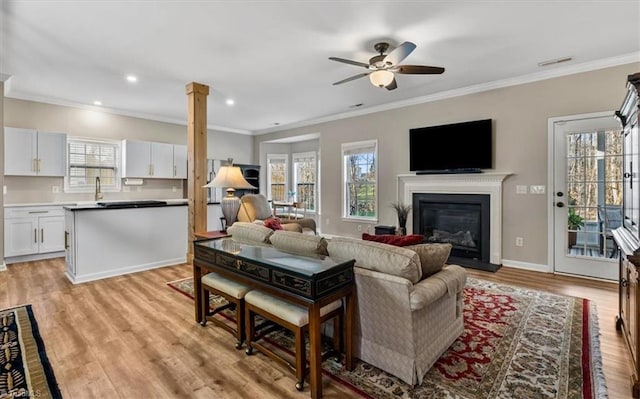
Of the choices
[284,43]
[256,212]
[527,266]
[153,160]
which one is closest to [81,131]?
[153,160]

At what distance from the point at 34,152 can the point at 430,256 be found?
6.31 m

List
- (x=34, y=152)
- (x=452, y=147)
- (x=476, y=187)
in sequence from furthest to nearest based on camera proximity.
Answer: (x=34, y=152) → (x=452, y=147) → (x=476, y=187)

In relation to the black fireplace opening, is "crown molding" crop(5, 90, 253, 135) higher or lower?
higher

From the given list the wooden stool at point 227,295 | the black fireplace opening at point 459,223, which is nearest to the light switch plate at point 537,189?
the black fireplace opening at point 459,223

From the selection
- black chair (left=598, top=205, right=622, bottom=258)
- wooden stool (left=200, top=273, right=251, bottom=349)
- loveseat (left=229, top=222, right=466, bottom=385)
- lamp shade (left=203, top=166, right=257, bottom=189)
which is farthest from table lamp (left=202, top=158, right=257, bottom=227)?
black chair (left=598, top=205, right=622, bottom=258)

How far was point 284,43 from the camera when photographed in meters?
3.31

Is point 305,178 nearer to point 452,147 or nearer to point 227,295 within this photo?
point 452,147

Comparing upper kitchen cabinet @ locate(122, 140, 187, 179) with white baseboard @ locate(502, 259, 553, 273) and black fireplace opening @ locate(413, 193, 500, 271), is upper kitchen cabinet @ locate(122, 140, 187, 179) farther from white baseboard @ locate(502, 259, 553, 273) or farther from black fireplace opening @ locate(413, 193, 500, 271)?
white baseboard @ locate(502, 259, 553, 273)

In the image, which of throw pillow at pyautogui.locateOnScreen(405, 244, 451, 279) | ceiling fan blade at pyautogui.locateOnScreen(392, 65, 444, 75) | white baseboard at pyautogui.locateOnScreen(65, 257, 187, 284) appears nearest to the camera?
throw pillow at pyautogui.locateOnScreen(405, 244, 451, 279)

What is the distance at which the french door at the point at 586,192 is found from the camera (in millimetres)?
3771

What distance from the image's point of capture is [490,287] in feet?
11.9

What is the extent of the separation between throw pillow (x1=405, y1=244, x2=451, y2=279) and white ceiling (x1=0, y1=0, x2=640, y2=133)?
6.70 ft

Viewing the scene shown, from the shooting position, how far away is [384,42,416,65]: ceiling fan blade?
2711 millimetres

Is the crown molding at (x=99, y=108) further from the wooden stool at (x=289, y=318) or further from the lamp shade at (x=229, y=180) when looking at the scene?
the wooden stool at (x=289, y=318)
